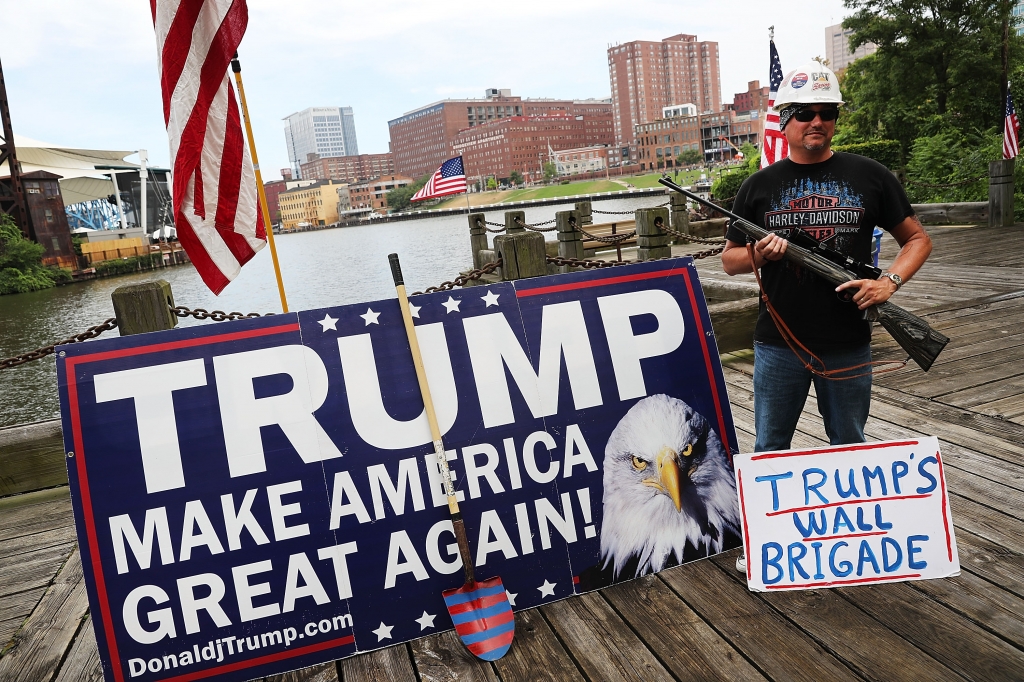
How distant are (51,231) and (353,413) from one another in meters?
62.6

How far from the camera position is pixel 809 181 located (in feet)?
8.51

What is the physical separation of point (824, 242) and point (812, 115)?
1.49ft

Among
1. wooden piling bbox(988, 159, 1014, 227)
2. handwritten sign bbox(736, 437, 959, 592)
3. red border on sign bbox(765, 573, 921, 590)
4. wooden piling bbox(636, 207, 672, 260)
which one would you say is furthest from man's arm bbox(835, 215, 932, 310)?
wooden piling bbox(988, 159, 1014, 227)

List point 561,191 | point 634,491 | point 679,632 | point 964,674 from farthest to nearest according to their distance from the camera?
point 561,191 < point 634,491 < point 679,632 < point 964,674

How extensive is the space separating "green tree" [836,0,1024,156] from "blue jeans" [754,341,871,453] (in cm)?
2509

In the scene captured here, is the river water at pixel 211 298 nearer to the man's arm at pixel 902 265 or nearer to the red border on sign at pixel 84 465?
the red border on sign at pixel 84 465

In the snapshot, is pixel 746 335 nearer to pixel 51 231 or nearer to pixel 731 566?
pixel 731 566

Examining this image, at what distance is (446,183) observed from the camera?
18.9 metres

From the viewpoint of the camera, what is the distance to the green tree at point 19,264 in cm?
4531

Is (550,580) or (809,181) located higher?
(809,181)

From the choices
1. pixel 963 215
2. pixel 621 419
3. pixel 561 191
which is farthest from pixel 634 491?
pixel 561 191

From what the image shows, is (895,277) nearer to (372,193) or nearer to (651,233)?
(651,233)

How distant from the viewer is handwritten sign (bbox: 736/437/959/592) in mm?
2717

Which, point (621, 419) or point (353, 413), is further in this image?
point (621, 419)
